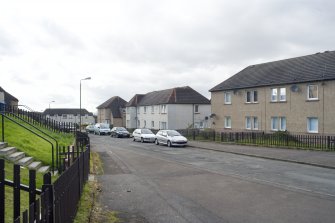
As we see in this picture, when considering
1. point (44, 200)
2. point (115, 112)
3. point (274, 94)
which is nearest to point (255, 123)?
point (274, 94)

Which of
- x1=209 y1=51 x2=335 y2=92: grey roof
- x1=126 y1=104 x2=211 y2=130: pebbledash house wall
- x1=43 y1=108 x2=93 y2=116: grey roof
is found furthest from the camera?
x1=43 y1=108 x2=93 y2=116: grey roof

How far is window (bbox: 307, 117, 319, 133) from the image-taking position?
29.9 meters

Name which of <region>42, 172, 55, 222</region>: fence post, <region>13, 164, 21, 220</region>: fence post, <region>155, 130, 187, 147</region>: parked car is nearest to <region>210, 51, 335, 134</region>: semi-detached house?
<region>155, 130, 187, 147</region>: parked car

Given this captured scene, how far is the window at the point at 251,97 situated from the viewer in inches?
1451

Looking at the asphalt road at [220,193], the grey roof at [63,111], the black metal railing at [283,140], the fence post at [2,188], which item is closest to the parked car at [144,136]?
the black metal railing at [283,140]

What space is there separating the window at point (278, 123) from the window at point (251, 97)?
3.25 meters

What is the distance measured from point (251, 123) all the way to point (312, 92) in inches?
326

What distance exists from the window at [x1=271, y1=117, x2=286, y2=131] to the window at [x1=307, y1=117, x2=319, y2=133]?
2977 millimetres

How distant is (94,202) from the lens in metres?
9.09

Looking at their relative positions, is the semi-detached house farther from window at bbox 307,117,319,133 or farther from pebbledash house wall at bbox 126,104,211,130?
pebbledash house wall at bbox 126,104,211,130

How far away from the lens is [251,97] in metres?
37.3

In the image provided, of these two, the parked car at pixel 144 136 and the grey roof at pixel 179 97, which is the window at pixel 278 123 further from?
the grey roof at pixel 179 97

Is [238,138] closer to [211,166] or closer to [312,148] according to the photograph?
[312,148]

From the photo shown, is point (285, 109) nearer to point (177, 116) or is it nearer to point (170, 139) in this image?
point (170, 139)
